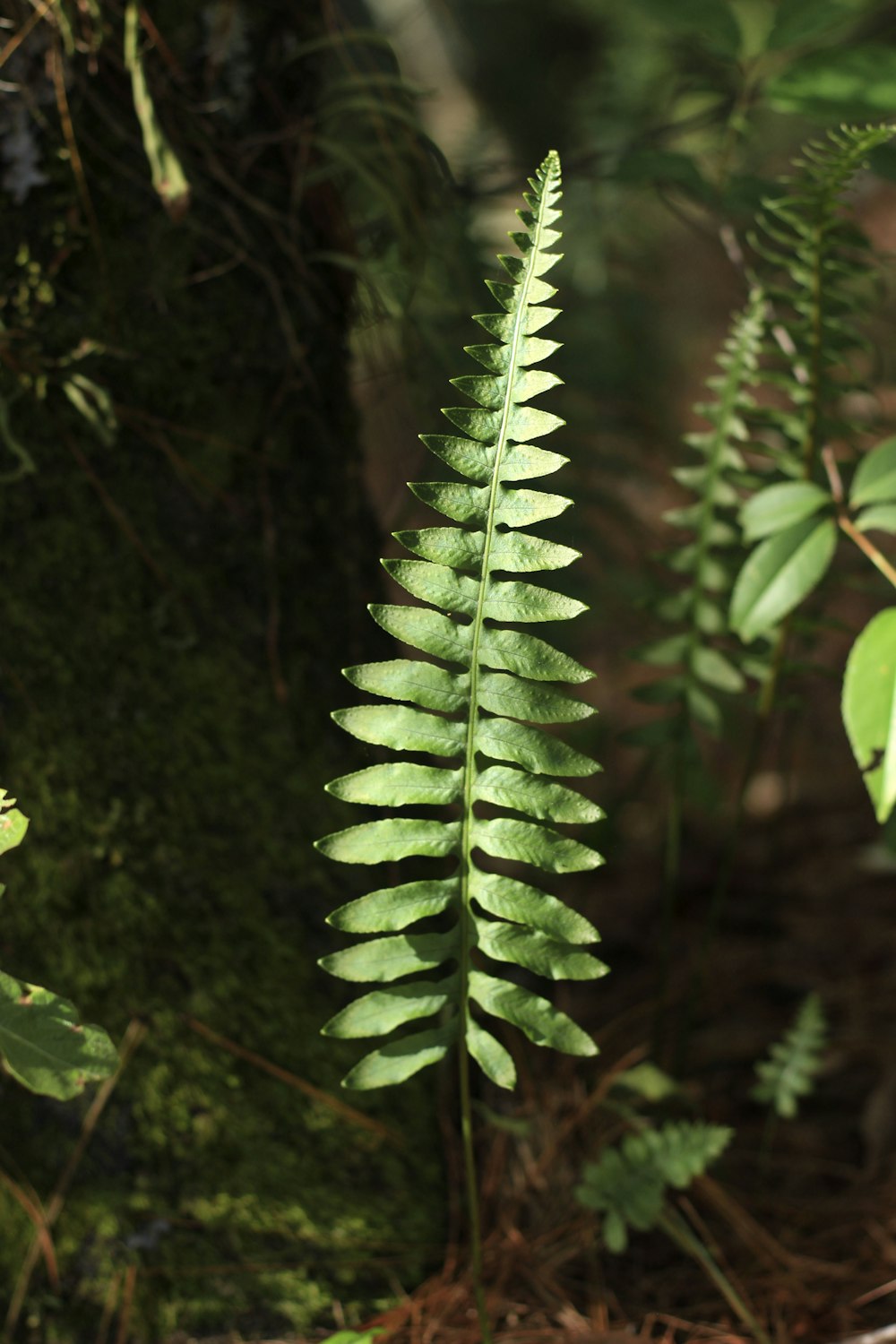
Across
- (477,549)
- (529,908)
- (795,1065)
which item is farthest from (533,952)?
(795,1065)

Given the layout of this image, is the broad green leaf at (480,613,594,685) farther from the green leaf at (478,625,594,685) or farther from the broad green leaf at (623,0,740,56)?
the broad green leaf at (623,0,740,56)

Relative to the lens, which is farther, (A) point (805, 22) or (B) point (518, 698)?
(A) point (805, 22)

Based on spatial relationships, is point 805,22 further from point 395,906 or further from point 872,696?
point 395,906

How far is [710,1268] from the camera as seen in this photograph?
3.97 ft

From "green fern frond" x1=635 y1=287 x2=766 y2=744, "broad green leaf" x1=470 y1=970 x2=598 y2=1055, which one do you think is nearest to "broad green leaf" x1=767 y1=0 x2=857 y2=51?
"green fern frond" x1=635 y1=287 x2=766 y2=744

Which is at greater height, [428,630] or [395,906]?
[428,630]

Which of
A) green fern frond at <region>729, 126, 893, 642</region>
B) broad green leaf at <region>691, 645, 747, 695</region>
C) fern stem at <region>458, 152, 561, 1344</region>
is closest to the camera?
fern stem at <region>458, 152, 561, 1344</region>

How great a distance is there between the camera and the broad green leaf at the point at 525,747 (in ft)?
3.16

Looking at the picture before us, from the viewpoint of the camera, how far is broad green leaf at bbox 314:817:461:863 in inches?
38.8

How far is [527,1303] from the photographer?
1.32 metres

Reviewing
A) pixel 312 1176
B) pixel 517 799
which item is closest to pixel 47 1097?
pixel 312 1176

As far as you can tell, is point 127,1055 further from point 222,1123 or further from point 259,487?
point 259,487

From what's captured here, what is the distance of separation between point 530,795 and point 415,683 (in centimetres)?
15

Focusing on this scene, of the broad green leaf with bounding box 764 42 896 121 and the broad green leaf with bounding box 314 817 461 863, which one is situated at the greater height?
the broad green leaf with bounding box 764 42 896 121
